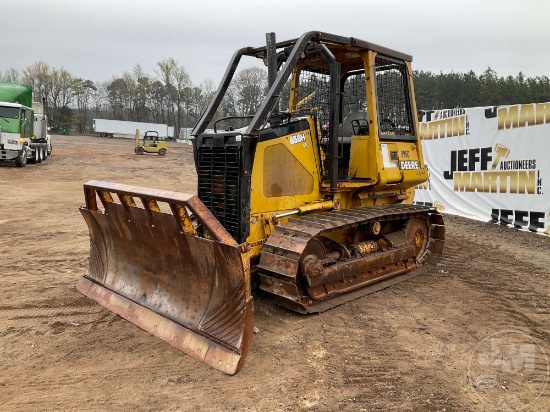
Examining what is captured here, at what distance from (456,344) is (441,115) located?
8724 mm

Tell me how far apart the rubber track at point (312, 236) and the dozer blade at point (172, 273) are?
2.26 feet

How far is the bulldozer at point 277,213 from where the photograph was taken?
12.4ft

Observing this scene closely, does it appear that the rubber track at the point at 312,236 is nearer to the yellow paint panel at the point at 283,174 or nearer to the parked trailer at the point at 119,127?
the yellow paint panel at the point at 283,174

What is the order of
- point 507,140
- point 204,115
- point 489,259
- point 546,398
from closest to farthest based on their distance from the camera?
point 546,398, point 204,115, point 489,259, point 507,140

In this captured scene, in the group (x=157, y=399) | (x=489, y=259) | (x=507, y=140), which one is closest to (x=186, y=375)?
(x=157, y=399)

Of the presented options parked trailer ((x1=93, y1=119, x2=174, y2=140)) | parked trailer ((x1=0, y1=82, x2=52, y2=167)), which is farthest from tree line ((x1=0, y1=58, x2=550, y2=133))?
parked trailer ((x1=0, y1=82, x2=52, y2=167))

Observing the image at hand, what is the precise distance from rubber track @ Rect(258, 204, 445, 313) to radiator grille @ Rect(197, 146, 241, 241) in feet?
1.32

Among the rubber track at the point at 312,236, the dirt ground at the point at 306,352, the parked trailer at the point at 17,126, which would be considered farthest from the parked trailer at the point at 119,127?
the rubber track at the point at 312,236

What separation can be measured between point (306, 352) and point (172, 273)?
4.58 ft

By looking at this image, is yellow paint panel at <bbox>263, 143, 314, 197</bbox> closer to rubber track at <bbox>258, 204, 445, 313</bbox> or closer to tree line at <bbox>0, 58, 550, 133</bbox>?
rubber track at <bbox>258, 204, 445, 313</bbox>

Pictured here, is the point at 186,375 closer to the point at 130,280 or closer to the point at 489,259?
the point at 130,280

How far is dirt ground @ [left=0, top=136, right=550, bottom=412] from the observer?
10.4 feet

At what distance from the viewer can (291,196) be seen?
493cm

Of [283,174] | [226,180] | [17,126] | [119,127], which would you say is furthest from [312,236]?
[119,127]
